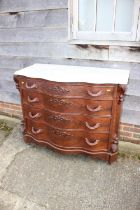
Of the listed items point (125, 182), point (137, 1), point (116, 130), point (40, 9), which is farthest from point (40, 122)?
point (137, 1)

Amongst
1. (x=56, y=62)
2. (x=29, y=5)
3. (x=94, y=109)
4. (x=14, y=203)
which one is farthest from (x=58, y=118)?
(x=29, y=5)

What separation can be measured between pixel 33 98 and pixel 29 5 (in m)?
1.06

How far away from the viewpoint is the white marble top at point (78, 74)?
215 cm

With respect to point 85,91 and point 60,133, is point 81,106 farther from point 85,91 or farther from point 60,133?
point 60,133

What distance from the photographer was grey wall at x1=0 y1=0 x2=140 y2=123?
2484mm

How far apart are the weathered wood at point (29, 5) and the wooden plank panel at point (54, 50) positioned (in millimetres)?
393

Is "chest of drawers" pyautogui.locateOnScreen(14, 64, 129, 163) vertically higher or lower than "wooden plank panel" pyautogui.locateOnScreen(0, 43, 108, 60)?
lower

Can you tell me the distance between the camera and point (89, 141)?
7.90ft

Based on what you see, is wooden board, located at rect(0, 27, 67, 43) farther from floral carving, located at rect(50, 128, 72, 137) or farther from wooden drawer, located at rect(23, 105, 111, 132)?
floral carving, located at rect(50, 128, 72, 137)

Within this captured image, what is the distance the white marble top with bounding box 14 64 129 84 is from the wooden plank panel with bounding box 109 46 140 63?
5.0 inches

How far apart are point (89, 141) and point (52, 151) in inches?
22.7

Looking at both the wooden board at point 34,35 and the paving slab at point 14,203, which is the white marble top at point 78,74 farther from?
→ the paving slab at point 14,203

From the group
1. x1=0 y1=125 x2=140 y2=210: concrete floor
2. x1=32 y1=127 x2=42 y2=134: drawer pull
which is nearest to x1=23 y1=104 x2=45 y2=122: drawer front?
x1=32 y1=127 x2=42 y2=134: drawer pull

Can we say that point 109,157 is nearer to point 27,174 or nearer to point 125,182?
point 125,182
